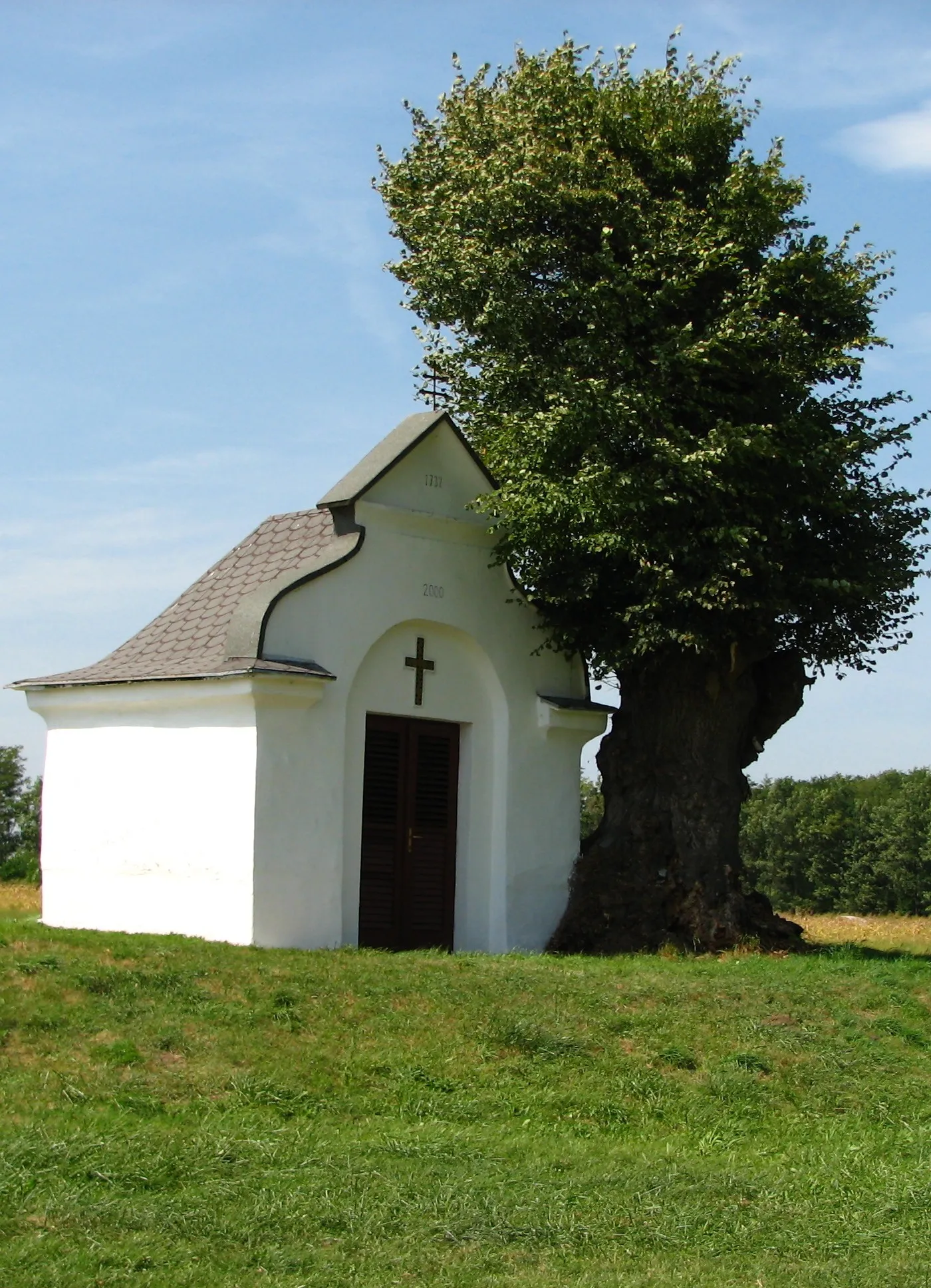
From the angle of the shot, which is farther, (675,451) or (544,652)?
(544,652)

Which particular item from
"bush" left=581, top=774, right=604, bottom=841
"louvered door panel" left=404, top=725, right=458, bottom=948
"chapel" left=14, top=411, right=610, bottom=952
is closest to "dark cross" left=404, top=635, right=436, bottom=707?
"chapel" left=14, top=411, right=610, bottom=952

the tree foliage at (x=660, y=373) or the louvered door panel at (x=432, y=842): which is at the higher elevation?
the tree foliage at (x=660, y=373)

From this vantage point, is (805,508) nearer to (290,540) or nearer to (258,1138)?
(290,540)

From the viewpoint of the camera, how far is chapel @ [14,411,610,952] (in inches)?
597

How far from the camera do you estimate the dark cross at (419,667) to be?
671 inches

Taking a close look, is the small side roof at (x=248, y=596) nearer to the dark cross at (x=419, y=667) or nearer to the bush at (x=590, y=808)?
the dark cross at (x=419, y=667)

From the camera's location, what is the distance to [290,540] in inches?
695

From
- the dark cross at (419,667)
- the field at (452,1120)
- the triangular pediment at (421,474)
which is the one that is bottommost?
the field at (452,1120)

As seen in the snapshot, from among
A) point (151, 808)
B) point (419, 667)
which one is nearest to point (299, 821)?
point (151, 808)

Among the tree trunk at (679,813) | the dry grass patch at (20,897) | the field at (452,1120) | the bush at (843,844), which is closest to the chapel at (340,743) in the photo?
the tree trunk at (679,813)

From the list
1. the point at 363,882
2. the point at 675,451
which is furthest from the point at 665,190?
the point at 363,882

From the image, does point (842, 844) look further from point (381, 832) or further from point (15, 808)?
point (381, 832)

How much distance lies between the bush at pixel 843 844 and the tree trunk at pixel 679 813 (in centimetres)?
4718

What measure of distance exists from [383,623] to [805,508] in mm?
5323
